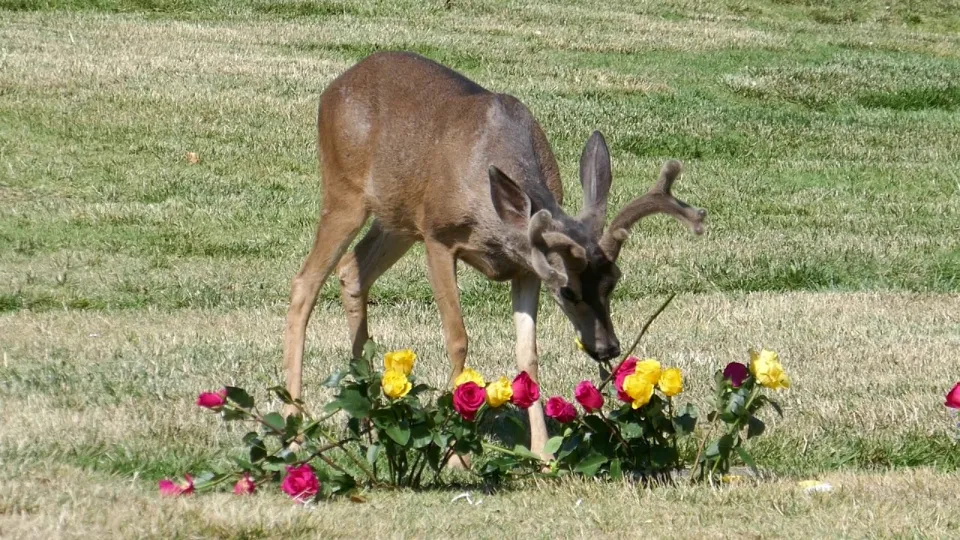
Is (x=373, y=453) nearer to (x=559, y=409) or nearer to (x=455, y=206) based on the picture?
(x=559, y=409)

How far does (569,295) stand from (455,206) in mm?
1010

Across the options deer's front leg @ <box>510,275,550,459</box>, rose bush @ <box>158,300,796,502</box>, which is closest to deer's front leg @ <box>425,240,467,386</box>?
deer's front leg @ <box>510,275,550,459</box>

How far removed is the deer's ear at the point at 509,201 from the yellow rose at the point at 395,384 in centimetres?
133

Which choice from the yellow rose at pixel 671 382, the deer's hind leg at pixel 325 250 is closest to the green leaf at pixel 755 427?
the yellow rose at pixel 671 382

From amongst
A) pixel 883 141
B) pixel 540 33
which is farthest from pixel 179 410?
pixel 540 33

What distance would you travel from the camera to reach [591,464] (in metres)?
6.11

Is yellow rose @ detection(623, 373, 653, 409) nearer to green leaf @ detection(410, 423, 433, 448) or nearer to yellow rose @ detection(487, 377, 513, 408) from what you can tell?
yellow rose @ detection(487, 377, 513, 408)

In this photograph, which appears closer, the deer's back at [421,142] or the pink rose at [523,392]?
the pink rose at [523,392]

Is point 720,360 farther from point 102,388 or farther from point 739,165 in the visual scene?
point 739,165

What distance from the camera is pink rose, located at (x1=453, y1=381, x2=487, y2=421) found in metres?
5.71

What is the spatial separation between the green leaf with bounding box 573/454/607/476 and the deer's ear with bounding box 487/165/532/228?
1.25 metres

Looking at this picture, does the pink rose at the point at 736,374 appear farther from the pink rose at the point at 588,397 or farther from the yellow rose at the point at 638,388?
the pink rose at the point at 588,397

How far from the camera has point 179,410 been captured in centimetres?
722

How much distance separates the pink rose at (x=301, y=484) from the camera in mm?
5582
